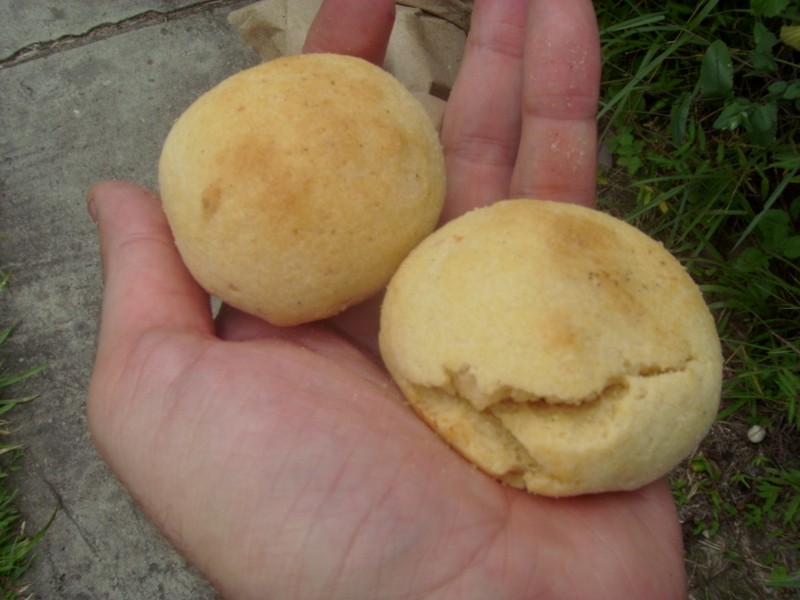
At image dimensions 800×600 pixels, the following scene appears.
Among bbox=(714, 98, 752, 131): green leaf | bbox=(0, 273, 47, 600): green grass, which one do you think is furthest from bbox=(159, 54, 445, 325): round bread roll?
bbox=(0, 273, 47, 600): green grass

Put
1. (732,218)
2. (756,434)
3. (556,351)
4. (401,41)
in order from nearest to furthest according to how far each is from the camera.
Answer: (556,351), (756,434), (732,218), (401,41)

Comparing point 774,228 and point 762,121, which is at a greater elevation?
point 762,121

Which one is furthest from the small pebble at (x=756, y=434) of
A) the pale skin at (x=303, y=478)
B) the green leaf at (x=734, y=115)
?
the green leaf at (x=734, y=115)

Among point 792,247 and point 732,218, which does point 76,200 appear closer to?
point 732,218

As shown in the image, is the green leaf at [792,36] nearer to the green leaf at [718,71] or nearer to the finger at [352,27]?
the green leaf at [718,71]

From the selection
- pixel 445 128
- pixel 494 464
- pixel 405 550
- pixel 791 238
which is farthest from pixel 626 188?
pixel 405 550

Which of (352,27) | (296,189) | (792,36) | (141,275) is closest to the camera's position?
(296,189)

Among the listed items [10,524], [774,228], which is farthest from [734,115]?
[10,524]

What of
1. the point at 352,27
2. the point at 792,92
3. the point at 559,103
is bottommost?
the point at 792,92
